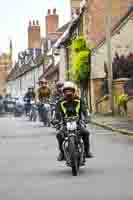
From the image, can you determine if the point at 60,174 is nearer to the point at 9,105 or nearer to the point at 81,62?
the point at 81,62

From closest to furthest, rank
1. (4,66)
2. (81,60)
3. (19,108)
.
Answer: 1. (81,60)
2. (19,108)
3. (4,66)

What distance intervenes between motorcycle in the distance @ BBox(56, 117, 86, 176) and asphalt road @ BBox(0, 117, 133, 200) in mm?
225

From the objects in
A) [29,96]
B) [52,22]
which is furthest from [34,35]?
[29,96]

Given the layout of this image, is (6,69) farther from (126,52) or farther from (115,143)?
(115,143)

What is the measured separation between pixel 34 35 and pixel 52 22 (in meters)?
10.3

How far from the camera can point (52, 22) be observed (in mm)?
90562

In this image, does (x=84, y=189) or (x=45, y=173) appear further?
(x=45, y=173)

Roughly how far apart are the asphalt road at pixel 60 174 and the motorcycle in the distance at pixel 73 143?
225mm

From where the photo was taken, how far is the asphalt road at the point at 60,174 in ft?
33.7

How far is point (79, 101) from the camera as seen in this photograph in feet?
43.0

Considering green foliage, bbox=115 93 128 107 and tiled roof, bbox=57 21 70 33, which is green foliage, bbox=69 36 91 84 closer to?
green foliage, bbox=115 93 128 107

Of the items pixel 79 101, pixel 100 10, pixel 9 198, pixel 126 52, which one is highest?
pixel 100 10

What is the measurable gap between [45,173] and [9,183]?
60.3 inches

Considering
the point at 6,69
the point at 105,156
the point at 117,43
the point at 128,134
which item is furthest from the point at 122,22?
the point at 6,69
